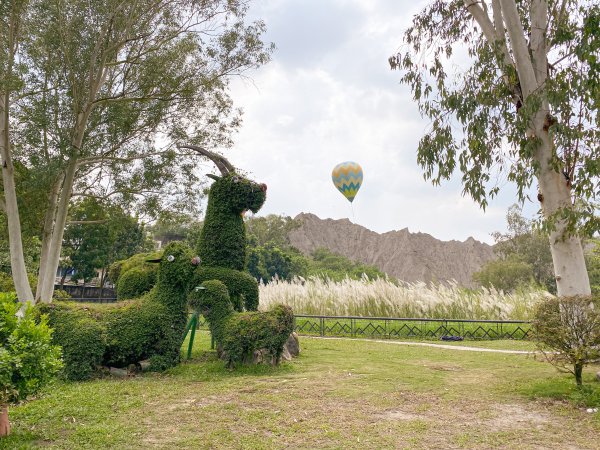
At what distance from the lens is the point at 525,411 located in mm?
5164

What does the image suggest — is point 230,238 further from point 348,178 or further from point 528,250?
point 528,250

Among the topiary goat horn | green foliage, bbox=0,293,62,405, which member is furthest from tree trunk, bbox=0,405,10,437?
the topiary goat horn

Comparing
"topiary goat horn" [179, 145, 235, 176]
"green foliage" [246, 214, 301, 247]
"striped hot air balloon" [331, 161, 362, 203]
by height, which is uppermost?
"green foliage" [246, 214, 301, 247]

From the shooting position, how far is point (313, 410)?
5141mm

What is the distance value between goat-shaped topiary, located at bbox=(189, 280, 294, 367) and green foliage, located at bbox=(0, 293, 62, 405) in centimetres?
340

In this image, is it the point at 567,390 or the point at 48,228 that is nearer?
the point at 567,390

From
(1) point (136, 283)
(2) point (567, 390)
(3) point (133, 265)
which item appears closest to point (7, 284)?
(3) point (133, 265)

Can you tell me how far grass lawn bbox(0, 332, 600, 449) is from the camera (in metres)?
4.20

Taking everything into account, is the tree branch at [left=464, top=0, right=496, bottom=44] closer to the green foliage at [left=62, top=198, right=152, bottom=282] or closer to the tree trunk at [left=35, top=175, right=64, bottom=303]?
the tree trunk at [left=35, top=175, right=64, bottom=303]

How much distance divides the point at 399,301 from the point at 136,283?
9087 mm

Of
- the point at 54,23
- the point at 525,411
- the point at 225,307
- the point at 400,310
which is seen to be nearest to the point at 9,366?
the point at 225,307

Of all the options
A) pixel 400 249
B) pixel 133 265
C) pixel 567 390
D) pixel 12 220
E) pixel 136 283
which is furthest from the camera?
pixel 400 249

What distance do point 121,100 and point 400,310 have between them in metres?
10.2

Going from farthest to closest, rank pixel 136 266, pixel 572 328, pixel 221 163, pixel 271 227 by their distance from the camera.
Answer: pixel 271 227, pixel 136 266, pixel 221 163, pixel 572 328
